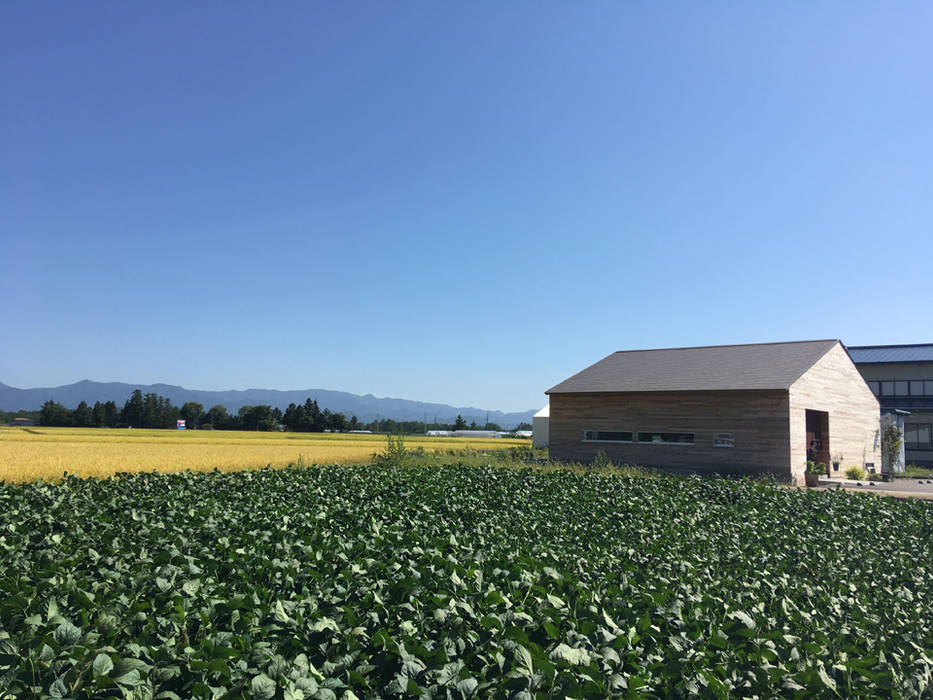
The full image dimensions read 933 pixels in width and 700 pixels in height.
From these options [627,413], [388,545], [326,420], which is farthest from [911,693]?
[326,420]

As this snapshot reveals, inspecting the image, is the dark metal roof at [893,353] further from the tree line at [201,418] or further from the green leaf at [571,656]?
the tree line at [201,418]

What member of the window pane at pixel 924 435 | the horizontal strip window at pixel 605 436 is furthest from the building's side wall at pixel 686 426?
the window pane at pixel 924 435

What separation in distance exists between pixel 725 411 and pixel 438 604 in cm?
2183

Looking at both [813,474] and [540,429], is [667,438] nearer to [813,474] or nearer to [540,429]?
[813,474]

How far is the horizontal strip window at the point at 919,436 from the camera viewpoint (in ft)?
123

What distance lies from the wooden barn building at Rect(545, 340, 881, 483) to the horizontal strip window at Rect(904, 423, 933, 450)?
1122 cm

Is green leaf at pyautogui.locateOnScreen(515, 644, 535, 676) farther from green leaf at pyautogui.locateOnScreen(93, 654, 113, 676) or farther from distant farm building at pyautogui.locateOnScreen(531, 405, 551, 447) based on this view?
distant farm building at pyautogui.locateOnScreen(531, 405, 551, 447)

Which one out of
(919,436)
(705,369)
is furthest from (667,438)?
(919,436)

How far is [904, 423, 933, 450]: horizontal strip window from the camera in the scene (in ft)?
123

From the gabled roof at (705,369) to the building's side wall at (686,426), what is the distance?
0.37 meters

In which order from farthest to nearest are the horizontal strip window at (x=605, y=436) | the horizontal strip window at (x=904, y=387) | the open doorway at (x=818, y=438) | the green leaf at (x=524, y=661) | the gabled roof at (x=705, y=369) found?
the horizontal strip window at (x=904, y=387)
the horizontal strip window at (x=605, y=436)
the open doorway at (x=818, y=438)
the gabled roof at (x=705, y=369)
the green leaf at (x=524, y=661)

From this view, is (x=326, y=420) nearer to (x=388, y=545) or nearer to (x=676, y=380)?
(x=676, y=380)

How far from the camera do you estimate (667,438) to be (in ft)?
79.7

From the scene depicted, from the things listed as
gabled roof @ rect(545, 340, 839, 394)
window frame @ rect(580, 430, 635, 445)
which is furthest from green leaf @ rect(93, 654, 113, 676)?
window frame @ rect(580, 430, 635, 445)
